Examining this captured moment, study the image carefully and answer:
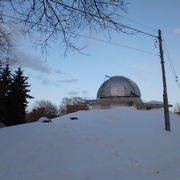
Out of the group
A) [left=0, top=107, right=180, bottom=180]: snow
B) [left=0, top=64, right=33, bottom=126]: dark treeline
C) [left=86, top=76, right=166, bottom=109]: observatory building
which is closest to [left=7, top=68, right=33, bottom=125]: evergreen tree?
[left=0, top=64, right=33, bottom=126]: dark treeline

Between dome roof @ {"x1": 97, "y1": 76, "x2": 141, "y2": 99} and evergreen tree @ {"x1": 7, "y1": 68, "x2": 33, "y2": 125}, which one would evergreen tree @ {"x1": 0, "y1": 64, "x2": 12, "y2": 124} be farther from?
dome roof @ {"x1": 97, "y1": 76, "x2": 141, "y2": 99}

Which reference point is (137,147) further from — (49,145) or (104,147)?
(49,145)

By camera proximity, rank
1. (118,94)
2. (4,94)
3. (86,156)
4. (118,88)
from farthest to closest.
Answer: (118,88) → (118,94) → (4,94) → (86,156)

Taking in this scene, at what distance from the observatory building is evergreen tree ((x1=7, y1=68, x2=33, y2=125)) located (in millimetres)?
10587

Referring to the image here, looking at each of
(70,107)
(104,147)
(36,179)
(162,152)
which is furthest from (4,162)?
(70,107)

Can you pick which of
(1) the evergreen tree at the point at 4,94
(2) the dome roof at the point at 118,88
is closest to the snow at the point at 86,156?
(1) the evergreen tree at the point at 4,94

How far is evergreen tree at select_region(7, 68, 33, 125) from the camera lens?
35.7 meters

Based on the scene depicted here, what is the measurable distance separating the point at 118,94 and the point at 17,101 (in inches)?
606

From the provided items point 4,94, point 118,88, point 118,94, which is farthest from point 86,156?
point 118,88

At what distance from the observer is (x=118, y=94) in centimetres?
3622

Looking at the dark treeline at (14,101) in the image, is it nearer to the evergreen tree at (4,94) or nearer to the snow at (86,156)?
the evergreen tree at (4,94)

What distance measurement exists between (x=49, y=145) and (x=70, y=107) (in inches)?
2264

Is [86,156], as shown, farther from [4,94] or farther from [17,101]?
[17,101]

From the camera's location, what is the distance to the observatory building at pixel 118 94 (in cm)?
3603
